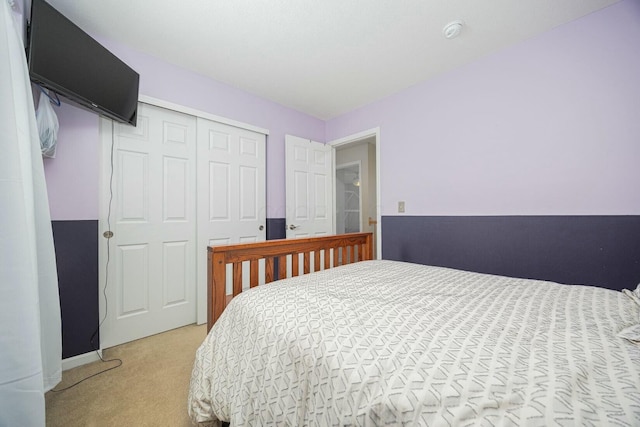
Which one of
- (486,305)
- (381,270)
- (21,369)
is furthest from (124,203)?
(486,305)

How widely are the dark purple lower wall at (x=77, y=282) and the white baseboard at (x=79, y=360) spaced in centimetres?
3

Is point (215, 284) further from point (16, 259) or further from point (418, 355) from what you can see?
point (418, 355)

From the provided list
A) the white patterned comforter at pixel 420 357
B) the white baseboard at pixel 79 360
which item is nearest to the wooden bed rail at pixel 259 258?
the white patterned comforter at pixel 420 357

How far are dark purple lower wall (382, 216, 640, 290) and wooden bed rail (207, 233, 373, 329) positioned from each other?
35.2 inches

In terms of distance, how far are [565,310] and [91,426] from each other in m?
2.20

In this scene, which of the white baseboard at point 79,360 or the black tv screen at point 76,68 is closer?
the black tv screen at point 76,68

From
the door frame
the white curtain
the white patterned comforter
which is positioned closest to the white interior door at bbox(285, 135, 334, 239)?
the door frame

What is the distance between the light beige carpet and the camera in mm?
1227

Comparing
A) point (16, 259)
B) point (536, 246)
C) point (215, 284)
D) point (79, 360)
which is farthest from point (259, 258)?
point (536, 246)

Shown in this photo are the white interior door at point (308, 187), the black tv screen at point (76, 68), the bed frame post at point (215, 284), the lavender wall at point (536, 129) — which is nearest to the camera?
the bed frame post at point (215, 284)

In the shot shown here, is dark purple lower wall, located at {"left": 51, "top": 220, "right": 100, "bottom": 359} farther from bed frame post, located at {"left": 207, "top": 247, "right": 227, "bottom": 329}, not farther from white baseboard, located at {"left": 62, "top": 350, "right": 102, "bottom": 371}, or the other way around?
bed frame post, located at {"left": 207, "top": 247, "right": 227, "bottom": 329}

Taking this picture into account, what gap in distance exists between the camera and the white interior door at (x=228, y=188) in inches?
91.9

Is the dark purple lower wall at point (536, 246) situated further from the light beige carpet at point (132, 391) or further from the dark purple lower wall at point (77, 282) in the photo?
the dark purple lower wall at point (77, 282)

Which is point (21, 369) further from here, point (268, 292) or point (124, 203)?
point (124, 203)
